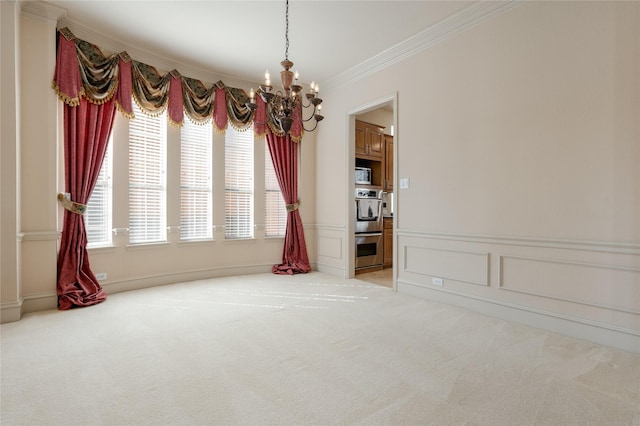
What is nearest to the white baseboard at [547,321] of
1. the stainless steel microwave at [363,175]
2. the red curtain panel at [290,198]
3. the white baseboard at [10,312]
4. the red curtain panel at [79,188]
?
the red curtain panel at [290,198]

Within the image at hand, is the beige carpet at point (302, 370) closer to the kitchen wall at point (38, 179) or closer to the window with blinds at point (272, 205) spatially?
the kitchen wall at point (38, 179)

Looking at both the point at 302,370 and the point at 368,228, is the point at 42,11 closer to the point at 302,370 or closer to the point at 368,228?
the point at 302,370

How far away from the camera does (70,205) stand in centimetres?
383

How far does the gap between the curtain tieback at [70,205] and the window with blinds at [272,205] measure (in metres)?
2.66

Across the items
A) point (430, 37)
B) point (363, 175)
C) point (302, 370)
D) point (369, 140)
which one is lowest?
point (302, 370)

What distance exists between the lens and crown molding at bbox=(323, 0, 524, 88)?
3.47 metres

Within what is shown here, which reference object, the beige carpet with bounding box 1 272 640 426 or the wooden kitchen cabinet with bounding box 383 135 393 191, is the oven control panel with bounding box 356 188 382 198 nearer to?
the wooden kitchen cabinet with bounding box 383 135 393 191

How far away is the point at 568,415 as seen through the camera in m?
1.83

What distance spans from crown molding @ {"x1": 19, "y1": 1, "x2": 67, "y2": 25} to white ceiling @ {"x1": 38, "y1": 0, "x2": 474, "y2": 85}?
2.5 inches

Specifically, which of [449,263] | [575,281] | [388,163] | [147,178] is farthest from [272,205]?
[575,281]

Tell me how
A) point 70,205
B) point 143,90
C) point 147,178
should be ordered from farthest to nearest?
point 147,178 < point 143,90 < point 70,205

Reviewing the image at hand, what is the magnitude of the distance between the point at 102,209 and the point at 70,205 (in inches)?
17.2

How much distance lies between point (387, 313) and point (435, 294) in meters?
0.83

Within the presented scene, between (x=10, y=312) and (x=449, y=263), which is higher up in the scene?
(x=449, y=263)
